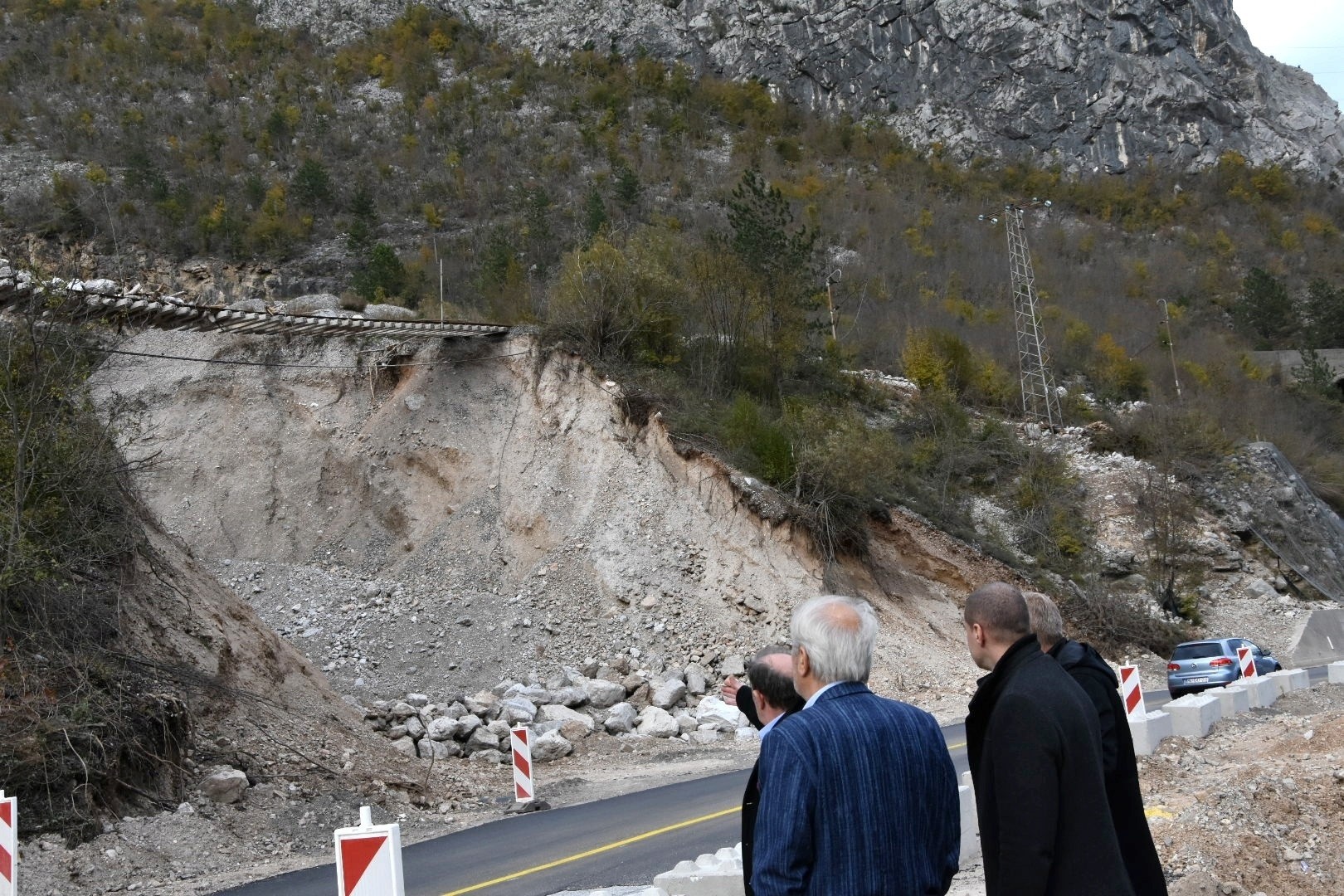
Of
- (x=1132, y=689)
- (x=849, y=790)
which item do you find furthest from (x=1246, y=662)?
(x=849, y=790)

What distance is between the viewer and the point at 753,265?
31406 mm

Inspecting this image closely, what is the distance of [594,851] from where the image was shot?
9523 mm

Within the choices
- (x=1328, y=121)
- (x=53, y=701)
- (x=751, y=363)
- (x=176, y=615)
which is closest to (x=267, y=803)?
(x=53, y=701)

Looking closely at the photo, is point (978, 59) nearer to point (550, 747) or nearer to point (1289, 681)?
point (1289, 681)

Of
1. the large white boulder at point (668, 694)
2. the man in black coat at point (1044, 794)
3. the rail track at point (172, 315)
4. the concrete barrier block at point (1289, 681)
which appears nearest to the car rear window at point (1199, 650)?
the concrete barrier block at point (1289, 681)

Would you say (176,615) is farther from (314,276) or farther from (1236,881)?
(314,276)

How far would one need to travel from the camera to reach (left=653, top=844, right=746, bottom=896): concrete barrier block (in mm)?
6219

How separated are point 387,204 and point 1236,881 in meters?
59.7

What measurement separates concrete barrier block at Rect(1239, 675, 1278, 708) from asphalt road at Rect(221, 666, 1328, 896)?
14.9 ft

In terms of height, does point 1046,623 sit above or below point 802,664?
below

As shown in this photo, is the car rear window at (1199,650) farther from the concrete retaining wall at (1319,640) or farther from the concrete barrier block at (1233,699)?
the concrete retaining wall at (1319,640)

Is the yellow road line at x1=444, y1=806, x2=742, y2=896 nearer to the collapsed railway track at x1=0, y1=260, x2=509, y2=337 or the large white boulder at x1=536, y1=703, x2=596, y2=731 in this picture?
the large white boulder at x1=536, y1=703, x2=596, y2=731

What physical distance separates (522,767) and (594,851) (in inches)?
132

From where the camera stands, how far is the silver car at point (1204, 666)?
18.0 m
